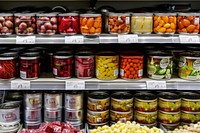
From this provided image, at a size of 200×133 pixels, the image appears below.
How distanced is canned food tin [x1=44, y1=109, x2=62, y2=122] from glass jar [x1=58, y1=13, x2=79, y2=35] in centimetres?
58

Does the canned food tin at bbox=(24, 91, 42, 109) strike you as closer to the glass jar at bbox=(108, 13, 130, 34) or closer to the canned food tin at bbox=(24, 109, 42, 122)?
the canned food tin at bbox=(24, 109, 42, 122)

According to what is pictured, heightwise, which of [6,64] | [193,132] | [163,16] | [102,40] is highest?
[163,16]

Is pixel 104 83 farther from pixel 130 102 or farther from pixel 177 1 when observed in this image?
pixel 177 1

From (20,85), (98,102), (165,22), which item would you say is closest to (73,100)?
(98,102)

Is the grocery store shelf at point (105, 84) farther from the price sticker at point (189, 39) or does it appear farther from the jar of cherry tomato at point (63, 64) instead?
the price sticker at point (189, 39)

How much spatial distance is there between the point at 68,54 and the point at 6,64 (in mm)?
426

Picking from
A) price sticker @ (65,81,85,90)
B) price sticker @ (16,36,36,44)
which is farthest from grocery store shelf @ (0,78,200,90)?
price sticker @ (16,36,36,44)

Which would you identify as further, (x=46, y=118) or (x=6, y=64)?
(x=46, y=118)

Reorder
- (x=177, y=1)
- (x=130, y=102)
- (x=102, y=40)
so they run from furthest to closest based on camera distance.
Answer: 1. (x=177, y=1)
2. (x=130, y=102)
3. (x=102, y=40)

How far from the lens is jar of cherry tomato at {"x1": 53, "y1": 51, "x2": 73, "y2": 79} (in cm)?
203

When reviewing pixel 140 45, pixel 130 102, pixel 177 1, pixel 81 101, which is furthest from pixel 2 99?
pixel 177 1

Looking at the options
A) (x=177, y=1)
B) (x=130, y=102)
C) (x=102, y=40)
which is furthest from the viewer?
(x=177, y=1)

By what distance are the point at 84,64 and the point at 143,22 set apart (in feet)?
1.64

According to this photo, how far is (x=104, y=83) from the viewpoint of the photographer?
2033 mm
